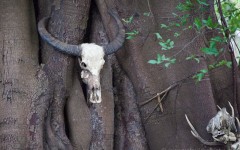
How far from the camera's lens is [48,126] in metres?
4.30

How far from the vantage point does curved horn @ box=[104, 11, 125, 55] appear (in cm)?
423

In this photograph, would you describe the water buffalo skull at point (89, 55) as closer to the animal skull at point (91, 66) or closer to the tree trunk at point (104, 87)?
the animal skull at point (91, 66)

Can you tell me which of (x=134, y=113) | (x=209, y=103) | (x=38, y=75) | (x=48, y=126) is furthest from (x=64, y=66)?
(x=209, y=103)

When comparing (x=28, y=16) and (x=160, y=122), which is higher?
(x=28, y=16)

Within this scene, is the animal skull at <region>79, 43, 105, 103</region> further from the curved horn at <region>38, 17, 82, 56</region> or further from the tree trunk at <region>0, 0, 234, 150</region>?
the tree trunk at <region>0, 0, 234, 150</region>

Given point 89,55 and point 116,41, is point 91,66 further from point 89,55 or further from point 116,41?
point 116,41

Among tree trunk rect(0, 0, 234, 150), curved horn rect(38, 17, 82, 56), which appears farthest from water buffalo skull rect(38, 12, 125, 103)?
tree trunk rect(0, 0, 234, 150)

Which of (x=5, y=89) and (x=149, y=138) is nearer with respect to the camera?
(x=5, y=89)

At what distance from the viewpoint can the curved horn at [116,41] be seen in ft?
13.9

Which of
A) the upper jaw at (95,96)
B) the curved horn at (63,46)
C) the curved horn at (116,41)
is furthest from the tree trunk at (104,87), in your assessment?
the upper jaw at (95,96)

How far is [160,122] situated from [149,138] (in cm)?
21

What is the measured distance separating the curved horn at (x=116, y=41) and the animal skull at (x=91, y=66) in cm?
8

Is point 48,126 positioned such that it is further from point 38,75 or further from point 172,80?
point 172,80

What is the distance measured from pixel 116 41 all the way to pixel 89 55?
0.38 meters
